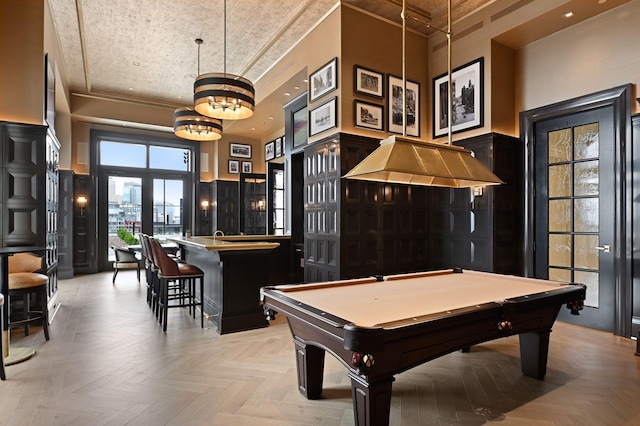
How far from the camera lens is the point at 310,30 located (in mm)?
5969

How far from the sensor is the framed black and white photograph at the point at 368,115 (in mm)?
5398

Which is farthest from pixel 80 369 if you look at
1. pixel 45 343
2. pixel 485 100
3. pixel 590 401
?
pixel 485 100

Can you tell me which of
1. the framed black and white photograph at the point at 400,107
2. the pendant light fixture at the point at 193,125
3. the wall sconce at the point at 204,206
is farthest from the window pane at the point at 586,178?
the wall sconce at the point at 204,206

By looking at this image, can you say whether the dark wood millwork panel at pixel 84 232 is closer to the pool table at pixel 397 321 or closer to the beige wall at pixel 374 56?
the beige wall at pixel 374 56

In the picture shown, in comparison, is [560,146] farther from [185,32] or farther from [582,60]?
[185,32]

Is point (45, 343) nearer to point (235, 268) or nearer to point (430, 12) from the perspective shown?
point (235, 268)

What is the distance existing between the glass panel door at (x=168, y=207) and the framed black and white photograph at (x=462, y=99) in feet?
26.8

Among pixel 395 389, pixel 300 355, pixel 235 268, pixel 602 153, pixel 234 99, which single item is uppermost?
pixel 234 99

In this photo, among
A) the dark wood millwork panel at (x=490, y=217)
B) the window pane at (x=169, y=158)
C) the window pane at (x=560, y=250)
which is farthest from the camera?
the window pane at (x=169, y=158)

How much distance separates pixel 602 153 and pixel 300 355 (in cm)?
451

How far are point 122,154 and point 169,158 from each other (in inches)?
49.8

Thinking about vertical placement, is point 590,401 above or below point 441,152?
below

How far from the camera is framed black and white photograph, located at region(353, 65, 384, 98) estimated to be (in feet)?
17.7

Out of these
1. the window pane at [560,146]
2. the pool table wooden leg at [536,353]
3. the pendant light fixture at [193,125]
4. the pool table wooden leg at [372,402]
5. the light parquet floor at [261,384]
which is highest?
the pendant light fixture at [193,125]
